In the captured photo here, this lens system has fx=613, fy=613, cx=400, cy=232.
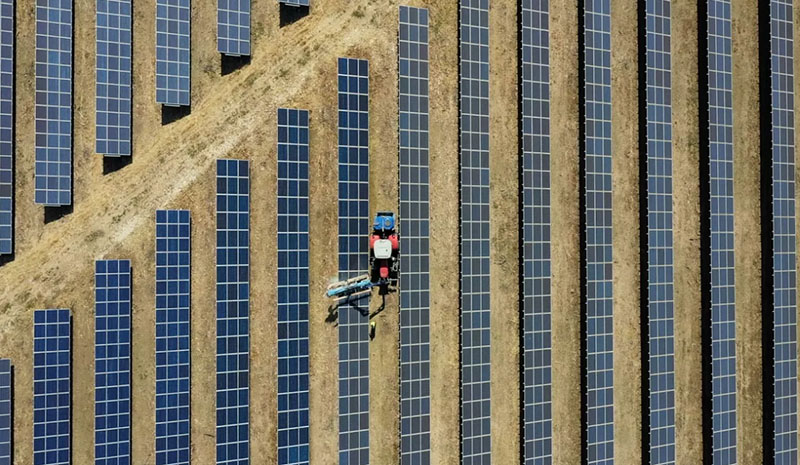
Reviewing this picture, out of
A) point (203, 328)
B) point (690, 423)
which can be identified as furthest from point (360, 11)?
point (690, 423)

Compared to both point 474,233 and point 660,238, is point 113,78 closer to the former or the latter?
point 474,233

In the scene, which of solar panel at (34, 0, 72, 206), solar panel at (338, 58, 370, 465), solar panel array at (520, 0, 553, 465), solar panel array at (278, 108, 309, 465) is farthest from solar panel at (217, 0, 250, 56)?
solar panel array at (520, 0, 553, 465)

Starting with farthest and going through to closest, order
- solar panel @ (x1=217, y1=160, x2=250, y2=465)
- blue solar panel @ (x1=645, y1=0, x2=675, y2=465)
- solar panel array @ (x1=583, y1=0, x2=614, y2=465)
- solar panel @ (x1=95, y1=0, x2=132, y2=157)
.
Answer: blue solar panel @ (x1=645, y1=0, x2=675, y2=465) < solar panel array @ (x1=583, y1=0, x2=614, y2=465) < solar panel @ (x1=217, y1=160, x2=250, y2=465) < solar panel @ (x1=95, y1=0, x2=132, y2=157)

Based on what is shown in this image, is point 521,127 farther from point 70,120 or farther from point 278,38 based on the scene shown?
point 70,120

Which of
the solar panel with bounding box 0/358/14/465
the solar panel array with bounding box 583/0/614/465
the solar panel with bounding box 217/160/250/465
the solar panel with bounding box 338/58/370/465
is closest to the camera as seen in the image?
the solar panel with bounding box 0/358/14/465

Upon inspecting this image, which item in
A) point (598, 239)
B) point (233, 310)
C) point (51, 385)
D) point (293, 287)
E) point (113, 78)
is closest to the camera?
point (51, 385)

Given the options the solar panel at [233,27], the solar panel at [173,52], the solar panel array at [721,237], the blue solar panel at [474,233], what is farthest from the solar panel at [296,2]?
the solar panel array at [721,237]

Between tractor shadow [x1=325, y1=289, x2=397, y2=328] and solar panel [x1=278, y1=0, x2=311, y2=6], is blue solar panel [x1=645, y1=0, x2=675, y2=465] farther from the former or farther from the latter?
solar panel [x1=278, y1=0, x2=311, y2=6]

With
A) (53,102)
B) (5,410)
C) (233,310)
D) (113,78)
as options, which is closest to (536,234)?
(233,310)
